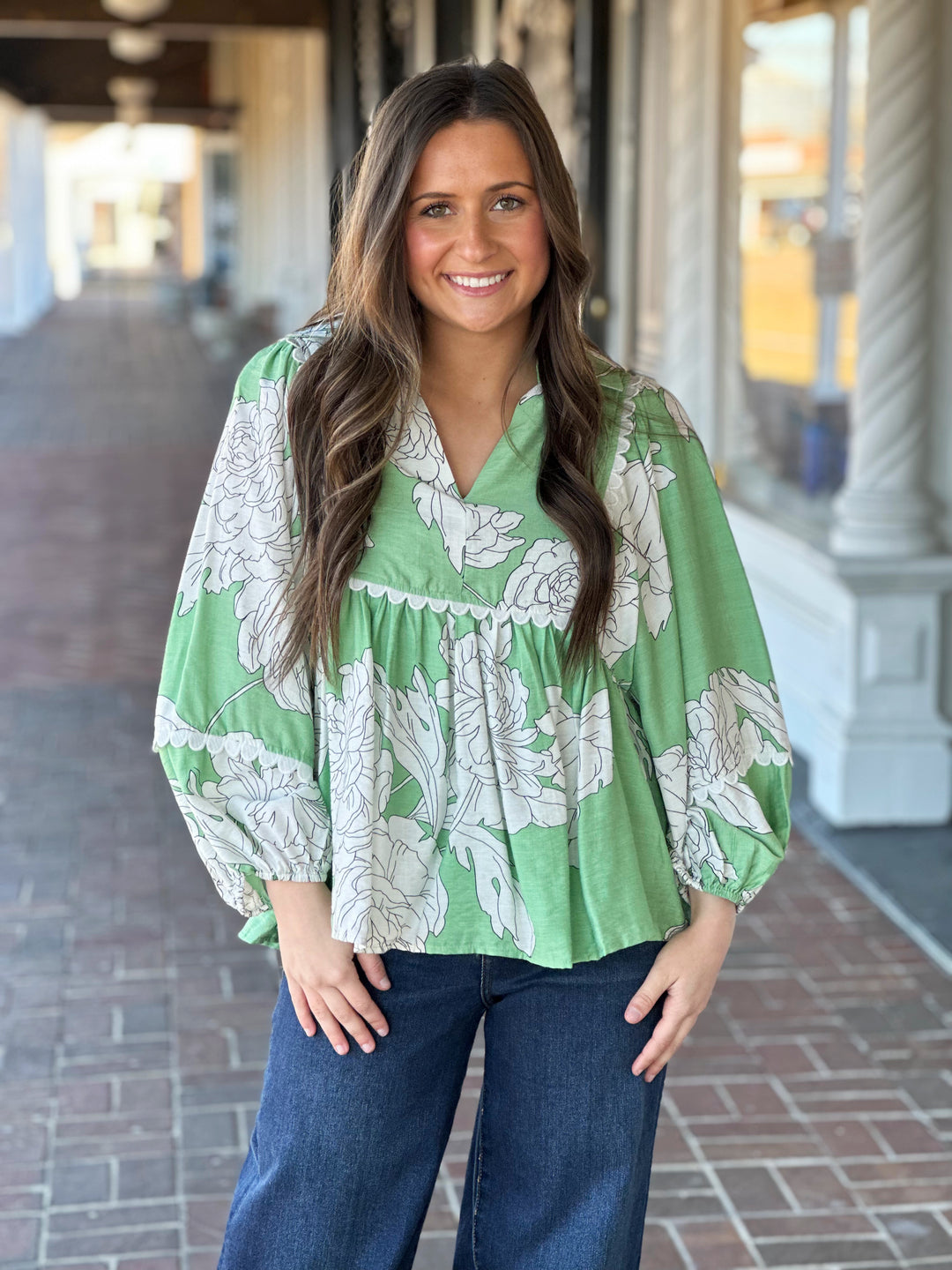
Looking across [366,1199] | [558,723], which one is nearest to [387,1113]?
[366,1199]

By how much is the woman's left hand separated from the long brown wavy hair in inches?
12.3

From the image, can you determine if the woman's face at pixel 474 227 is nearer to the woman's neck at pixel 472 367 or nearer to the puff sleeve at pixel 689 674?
the woman's neck at pixel 472 367

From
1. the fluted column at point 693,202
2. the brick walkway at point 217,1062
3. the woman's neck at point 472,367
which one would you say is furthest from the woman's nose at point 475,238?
the fluted column at point 693,202

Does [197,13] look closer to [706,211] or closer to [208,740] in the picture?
[706,211]

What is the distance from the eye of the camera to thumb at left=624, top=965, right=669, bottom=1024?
1598 millimetres

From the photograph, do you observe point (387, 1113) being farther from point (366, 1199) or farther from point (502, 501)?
point (502, 501)

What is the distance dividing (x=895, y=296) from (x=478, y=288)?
127 inches

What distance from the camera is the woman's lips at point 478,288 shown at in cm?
158

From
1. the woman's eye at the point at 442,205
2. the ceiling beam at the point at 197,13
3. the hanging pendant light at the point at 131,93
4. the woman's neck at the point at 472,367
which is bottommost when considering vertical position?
the woman's neck at the point at 472,367

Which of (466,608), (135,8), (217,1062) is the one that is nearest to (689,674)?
(466,608)

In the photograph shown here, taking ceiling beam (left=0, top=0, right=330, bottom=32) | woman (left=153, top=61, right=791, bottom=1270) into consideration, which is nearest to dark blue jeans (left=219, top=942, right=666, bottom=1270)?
woman (left=153, top=61, right=791, bottom=1270)

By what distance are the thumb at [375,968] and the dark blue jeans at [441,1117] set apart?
0.5 inches

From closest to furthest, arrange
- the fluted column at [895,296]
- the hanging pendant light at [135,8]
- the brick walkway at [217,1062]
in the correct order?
the brick walkway at [217,1062], the fluted column at [895,296], the hanging pendant light at [135,8]

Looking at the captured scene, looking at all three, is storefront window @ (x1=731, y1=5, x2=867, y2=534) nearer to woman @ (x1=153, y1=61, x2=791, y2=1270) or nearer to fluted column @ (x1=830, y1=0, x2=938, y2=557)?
fluted column @ (x1=830, y1=0, x2=938, y2=557)
